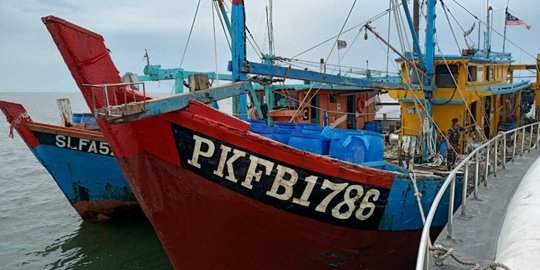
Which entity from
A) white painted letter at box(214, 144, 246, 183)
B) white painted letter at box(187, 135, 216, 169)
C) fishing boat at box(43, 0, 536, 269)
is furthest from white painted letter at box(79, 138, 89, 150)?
white painted letter at box(214, 144, 246, 183)

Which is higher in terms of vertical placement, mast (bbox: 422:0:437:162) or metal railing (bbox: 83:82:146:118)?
mast (bbox: 422:0:437:162)

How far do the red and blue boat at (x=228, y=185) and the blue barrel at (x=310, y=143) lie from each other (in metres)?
1.05

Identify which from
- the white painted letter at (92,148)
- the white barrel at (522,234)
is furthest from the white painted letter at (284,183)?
the white painted letter at (92,148)

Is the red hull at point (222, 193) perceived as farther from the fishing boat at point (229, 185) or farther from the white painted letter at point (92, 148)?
the white painted letter at point (92, 148)

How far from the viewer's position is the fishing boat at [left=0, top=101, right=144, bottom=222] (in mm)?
11078

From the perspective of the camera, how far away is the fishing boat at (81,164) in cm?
1108

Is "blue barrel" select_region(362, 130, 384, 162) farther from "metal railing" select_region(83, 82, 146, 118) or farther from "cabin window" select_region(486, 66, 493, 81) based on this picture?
"cabin window" select_region(486, 66, 493, 81)

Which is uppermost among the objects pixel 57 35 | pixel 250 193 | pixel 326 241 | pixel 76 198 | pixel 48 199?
pixel 57 35

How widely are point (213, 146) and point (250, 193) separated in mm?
782

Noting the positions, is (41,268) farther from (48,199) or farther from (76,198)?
(48,199)

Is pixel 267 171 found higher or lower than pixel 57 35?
lower

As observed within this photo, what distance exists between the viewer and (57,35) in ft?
14.2

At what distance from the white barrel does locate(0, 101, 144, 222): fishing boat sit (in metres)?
9.43

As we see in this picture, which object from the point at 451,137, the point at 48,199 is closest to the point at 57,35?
the point at 451,137
